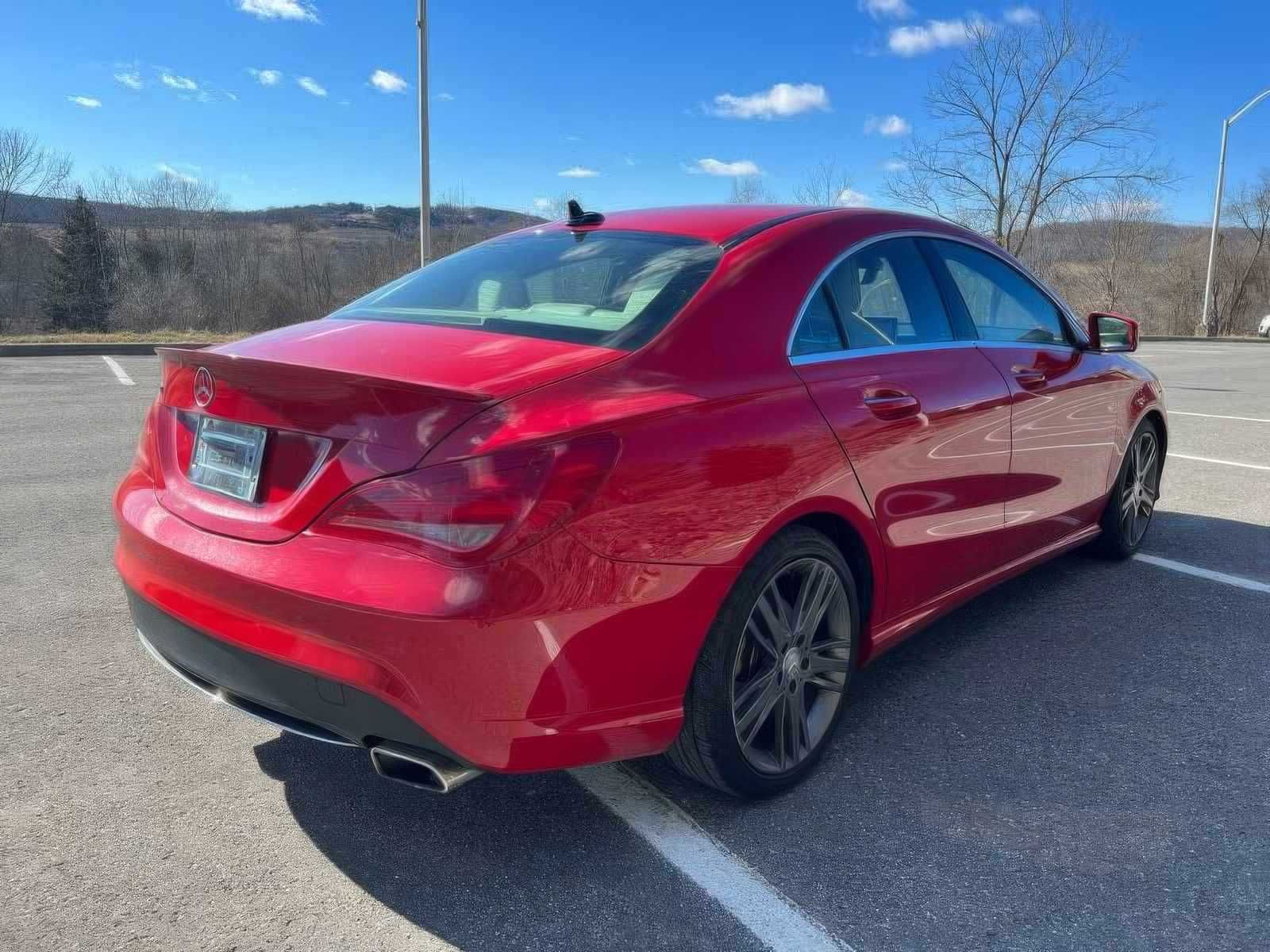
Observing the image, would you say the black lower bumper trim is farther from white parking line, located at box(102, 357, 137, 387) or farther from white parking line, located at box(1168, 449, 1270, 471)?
white parking line, located at box(102, 357, 137, 387)

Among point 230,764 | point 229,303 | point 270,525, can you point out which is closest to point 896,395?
point 270,525

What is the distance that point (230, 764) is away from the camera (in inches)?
109

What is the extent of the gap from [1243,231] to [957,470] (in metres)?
61.3

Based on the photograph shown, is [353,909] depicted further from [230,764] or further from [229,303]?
[229,303]

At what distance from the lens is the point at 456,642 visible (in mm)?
1930

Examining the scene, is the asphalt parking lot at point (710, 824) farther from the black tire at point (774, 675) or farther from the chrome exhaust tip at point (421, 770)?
the chrome exhaust tip at point (421, 770)

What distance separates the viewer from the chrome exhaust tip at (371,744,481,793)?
2.04 m

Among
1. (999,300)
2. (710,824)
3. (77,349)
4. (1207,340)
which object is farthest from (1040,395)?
(1207,340)

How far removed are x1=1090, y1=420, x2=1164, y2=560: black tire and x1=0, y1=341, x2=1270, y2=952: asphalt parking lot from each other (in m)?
0.85

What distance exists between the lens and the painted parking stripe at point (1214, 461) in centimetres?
759

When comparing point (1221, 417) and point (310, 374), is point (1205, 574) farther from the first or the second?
point (1221, 417)

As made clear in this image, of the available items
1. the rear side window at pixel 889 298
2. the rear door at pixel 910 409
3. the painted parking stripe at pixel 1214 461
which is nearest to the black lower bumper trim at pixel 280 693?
the rear door at pixel 910 409

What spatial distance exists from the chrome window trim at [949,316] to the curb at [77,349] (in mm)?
16452

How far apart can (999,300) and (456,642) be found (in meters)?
2.87
